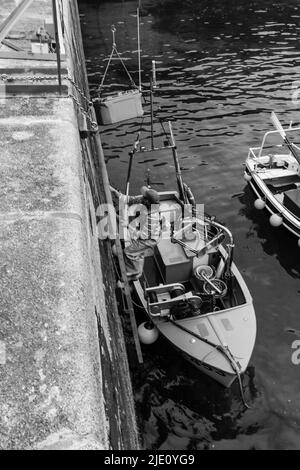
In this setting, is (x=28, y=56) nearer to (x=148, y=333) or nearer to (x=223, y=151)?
(x=148, y=333)

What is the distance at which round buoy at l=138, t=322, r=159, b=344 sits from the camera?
26.8 feet

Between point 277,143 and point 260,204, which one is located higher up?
point 277,143

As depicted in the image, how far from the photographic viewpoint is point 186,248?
8.32 m

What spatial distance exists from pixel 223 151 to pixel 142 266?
27.6 ft

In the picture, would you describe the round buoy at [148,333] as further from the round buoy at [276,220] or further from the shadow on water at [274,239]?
the round buoy at [276,220]

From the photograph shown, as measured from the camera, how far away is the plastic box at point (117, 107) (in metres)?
10.4

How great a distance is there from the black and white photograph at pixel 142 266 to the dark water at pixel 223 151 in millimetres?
45

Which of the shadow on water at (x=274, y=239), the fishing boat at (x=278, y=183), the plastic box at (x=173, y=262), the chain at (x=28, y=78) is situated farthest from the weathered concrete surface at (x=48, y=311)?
the fishing boat at (x=278, y=183)

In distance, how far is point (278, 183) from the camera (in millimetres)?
12836

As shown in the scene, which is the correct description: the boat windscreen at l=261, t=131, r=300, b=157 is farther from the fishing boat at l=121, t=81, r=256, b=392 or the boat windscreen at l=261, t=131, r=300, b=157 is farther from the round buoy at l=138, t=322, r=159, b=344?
the round buoy at l=138, t=322, r=159, b=344

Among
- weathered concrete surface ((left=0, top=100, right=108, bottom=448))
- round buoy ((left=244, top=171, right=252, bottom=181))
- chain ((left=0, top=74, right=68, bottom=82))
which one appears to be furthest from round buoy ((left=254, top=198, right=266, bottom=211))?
weathered concrete surface ((left=0, top=100, right=108, bottom=448))

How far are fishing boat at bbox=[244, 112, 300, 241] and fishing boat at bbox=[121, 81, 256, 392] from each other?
2.96 metres

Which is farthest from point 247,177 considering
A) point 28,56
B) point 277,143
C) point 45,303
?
point 45,303

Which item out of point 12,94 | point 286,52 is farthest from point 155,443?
point 286,52
